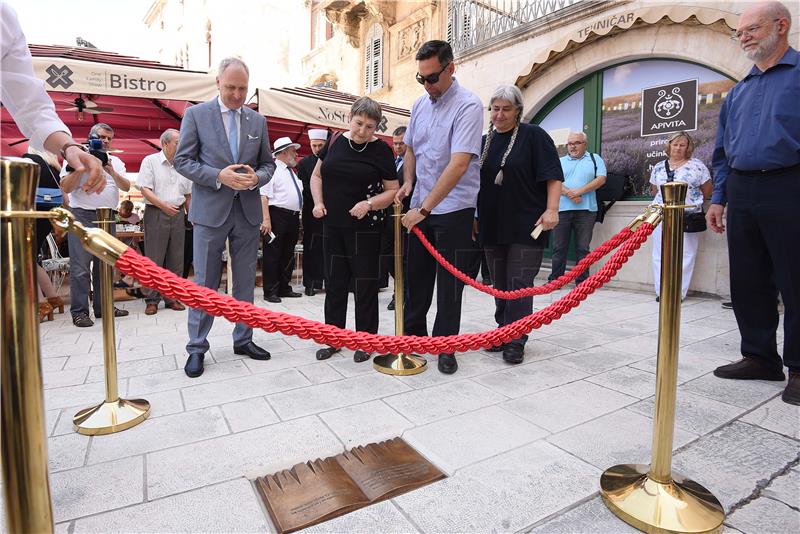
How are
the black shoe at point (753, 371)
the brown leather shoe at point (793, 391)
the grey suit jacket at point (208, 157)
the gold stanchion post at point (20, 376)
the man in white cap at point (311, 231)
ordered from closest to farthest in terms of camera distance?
the gold stanchion post at point (20, 376)
the brown leather shoe at point (793, 391)
the black shoe at point (753, 371)
the grey suit jacket at point (208, 157)
the man in white cap at point (311, 231)

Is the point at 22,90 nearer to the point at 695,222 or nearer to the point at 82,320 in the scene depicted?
the point at 82,320

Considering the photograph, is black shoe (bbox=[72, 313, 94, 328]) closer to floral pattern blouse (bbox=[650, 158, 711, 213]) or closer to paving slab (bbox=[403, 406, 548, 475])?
paving slab (bbox=[403, 406, 548, 475])

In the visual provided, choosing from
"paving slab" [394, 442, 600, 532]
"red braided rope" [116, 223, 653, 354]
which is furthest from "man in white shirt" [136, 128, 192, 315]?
"paving slab" [394, 442, 600, 532]

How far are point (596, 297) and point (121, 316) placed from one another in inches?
224

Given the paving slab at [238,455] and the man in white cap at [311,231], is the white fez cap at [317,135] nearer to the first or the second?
the man in white cap at [311,231]

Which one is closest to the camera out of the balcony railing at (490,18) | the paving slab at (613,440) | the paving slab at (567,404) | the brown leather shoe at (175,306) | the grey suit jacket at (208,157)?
the paving slab at (613,440)

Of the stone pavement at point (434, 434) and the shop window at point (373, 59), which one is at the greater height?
the shop window at point (373, 59)

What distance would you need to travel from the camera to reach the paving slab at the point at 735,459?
1.79 meters

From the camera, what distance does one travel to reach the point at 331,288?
3.59m

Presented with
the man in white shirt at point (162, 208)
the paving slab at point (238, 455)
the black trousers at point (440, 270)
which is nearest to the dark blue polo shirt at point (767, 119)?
the black trousers at point (440, 270)

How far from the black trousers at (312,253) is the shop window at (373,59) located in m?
8.13

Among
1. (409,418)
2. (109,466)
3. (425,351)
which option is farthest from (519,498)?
(109,466)

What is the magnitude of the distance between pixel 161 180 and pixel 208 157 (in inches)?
98.7

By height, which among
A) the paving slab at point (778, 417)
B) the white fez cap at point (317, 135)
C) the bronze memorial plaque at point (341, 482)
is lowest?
the bronze memorial plaque at point (341, 482)
